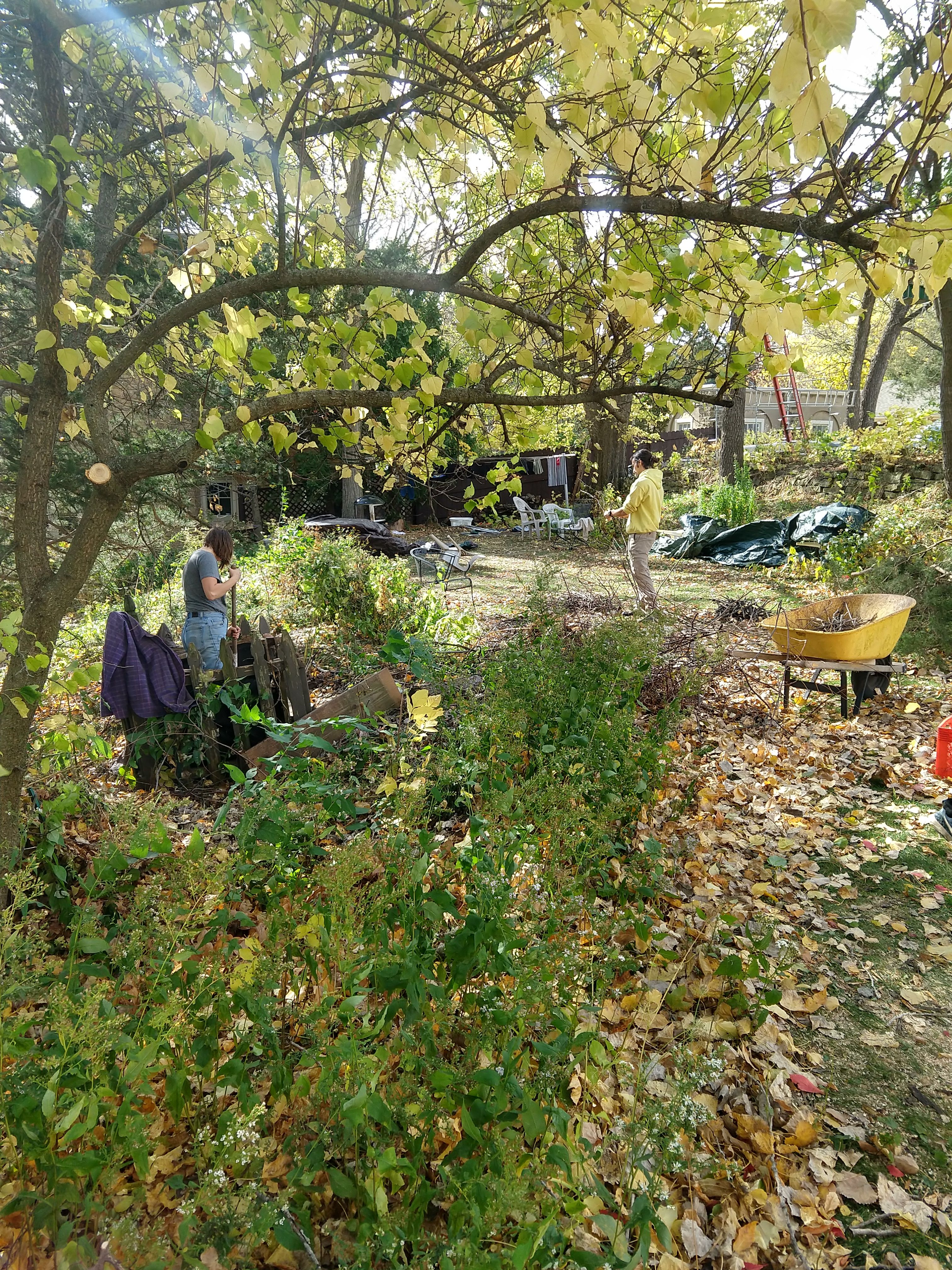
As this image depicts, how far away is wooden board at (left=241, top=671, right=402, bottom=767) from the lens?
4133mm

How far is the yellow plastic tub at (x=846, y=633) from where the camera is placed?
5.48 m

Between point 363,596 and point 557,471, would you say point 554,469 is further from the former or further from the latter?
point 363,596

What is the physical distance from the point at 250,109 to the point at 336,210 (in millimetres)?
995

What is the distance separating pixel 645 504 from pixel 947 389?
151 inches

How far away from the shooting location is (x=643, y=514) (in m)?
8.55

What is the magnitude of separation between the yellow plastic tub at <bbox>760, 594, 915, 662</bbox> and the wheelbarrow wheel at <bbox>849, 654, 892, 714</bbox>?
7.3 inches

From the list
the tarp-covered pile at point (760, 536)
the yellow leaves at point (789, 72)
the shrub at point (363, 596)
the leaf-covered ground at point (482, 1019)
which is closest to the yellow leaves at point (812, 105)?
the yellow leaves at point (789, 72)

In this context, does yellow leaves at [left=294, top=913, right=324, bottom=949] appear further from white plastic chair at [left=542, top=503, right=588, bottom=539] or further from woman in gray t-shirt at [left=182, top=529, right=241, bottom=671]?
white plastic chair at [left=542, top=503, right=588, bottom=539]

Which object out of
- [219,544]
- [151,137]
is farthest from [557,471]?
[151,137]

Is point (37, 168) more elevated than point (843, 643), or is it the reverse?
point (37, 168)

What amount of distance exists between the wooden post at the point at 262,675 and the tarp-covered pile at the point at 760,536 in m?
8.47

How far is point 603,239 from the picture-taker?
2.47m

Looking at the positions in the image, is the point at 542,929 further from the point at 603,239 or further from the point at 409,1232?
the point at 603,239

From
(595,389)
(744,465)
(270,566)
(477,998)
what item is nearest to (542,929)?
(477,998)
